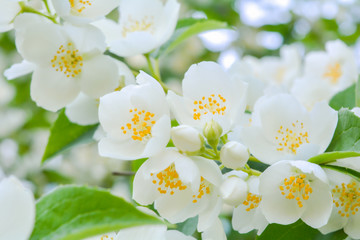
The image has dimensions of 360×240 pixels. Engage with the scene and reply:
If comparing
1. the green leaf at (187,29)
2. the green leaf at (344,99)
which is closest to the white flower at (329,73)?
the green leaf at (344,99)

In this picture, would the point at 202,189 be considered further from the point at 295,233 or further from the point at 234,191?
the point at 295,233

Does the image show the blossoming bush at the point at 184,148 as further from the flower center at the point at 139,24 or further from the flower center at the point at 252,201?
the flower center at the point at 139,24

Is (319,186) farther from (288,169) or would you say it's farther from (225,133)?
(225,133)

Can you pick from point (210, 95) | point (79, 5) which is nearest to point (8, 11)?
point (79, 5)

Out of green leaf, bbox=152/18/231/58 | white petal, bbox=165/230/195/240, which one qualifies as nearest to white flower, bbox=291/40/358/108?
green leaf, bbox=152/18/231/58

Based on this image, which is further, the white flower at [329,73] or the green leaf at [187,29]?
the white flower at [329,73]

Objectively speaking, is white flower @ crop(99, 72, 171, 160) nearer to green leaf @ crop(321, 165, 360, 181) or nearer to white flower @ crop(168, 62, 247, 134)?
white flower @ crop(168, 62, 247, 134)
